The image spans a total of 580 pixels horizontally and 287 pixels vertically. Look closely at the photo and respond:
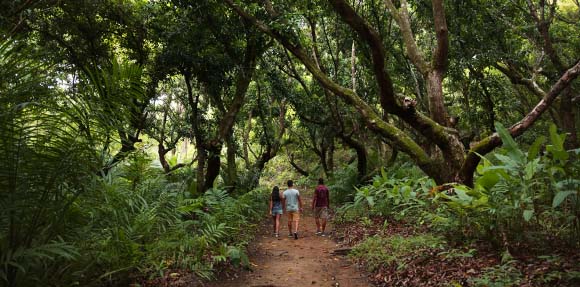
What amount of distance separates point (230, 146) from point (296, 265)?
23.2 feet

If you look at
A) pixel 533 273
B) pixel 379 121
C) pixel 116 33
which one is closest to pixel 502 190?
pixel 533 273

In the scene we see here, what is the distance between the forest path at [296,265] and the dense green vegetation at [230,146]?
40cm

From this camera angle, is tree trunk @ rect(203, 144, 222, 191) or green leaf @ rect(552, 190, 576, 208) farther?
tree trunk @ rect(203, 144, 222, 191)

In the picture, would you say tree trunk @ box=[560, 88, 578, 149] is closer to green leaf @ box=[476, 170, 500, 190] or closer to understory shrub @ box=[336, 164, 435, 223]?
understory shrub @ box=[336, 164, 435, 223]

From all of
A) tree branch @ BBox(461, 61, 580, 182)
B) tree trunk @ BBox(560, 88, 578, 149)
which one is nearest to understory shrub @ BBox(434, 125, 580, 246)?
tree branch @ BBox(461, 61, 580, 182)

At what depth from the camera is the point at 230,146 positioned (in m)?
14.2

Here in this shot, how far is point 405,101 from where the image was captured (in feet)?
26.6

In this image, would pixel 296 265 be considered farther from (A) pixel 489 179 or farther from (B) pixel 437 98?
(B) pixel 437 98

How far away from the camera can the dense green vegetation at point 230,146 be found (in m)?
3.94

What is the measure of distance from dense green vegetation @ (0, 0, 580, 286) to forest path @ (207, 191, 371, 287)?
40cm

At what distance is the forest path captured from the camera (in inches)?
264

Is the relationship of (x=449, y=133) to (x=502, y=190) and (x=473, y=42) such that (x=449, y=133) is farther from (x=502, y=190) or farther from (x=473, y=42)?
(x=473, y=42)

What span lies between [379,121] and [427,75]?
1.39m

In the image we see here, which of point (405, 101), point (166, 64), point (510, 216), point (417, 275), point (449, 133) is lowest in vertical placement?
point (417, 275)
